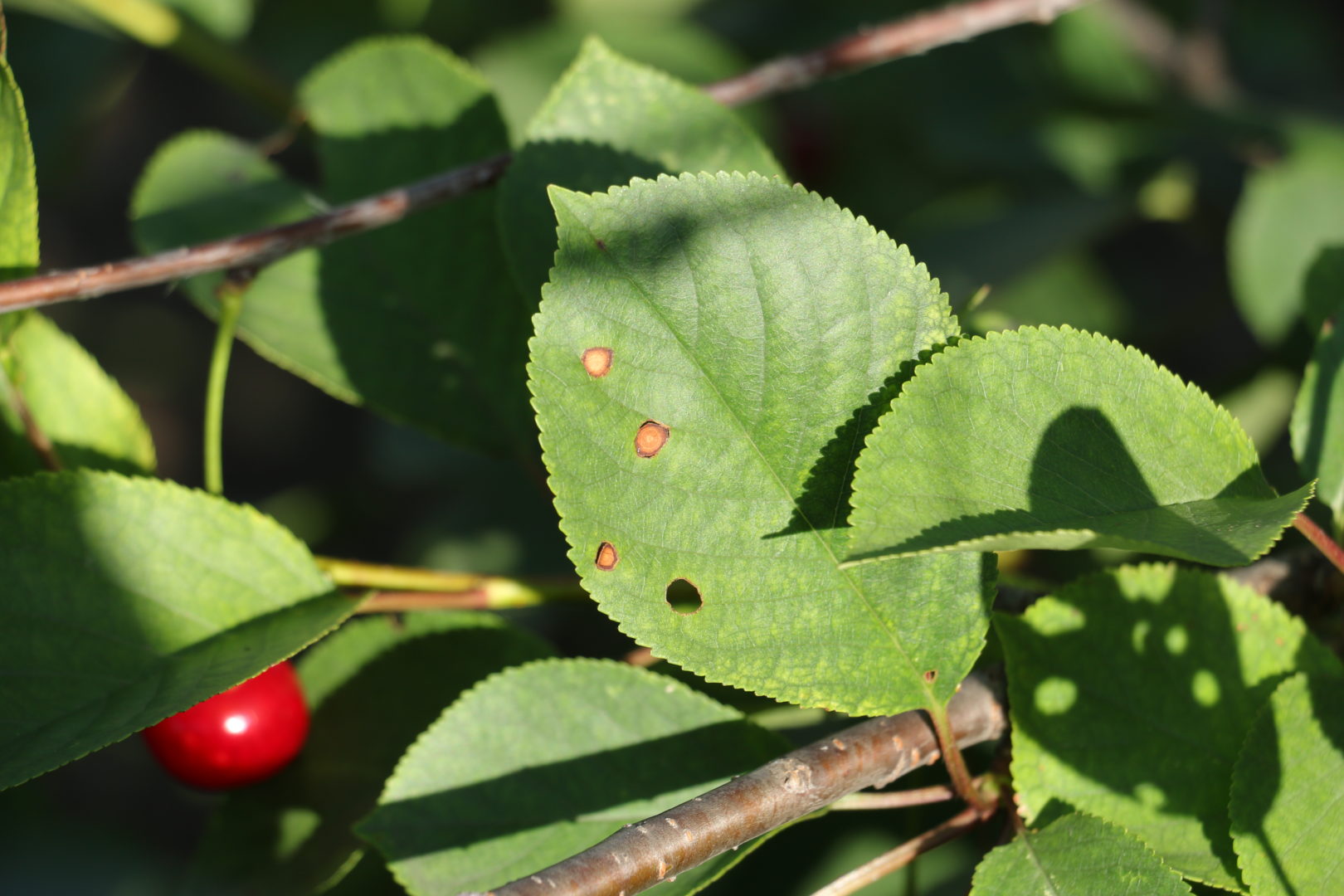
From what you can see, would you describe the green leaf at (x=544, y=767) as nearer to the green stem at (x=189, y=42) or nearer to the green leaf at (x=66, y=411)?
the green leaf at (x=66, y=411)

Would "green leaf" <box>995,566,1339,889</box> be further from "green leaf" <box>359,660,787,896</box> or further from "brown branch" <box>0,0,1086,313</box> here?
"brown branch" <box>0,0,1086,313</box>

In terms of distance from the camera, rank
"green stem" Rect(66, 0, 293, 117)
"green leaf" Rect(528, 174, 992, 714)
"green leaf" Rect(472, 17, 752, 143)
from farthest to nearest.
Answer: "green leaf" Rect(472, 17, 752, 143) < "green stem" Rect(66, 0, 293, 117) < "green leaf" Rect(528, 174, 992, 714)

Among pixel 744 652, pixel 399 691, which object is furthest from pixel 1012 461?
pixel 399 691

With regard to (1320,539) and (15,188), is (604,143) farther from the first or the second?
(1320,539)

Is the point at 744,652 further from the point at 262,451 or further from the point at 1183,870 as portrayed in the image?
the point at 262,451

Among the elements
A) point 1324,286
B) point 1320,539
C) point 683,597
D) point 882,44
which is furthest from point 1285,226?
point 683,597

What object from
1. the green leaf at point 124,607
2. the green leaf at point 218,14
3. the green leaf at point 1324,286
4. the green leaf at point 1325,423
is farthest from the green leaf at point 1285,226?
the green leaf at point 218,14

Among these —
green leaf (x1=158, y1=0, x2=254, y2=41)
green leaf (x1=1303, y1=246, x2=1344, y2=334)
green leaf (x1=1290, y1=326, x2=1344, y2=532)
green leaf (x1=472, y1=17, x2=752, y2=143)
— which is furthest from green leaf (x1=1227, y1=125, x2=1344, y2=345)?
green leaf (x1=158, y1=0, x2=254, y2=41)
